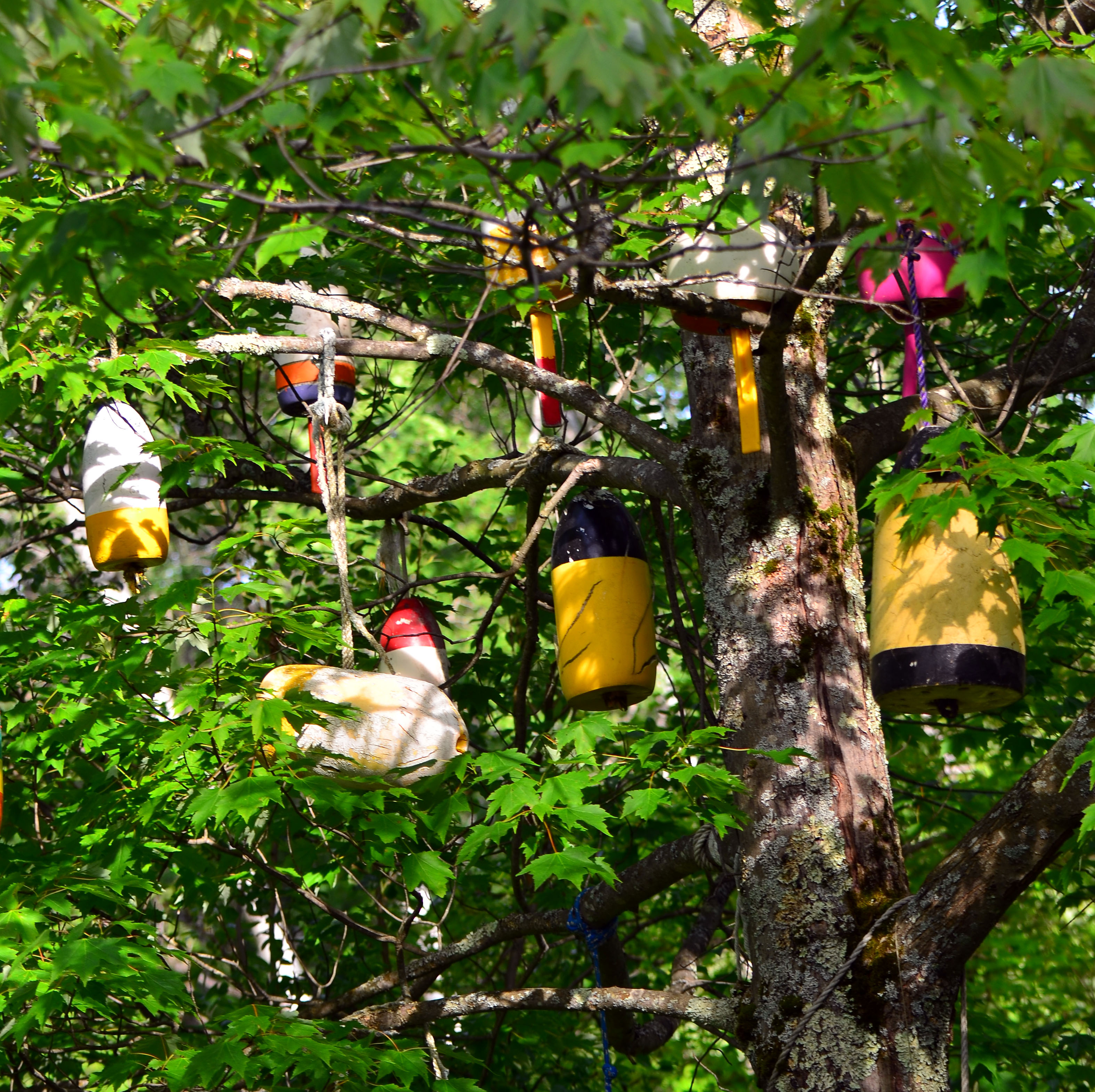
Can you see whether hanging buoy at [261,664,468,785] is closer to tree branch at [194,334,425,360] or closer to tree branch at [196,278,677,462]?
tree branch at [194,334,425,360]

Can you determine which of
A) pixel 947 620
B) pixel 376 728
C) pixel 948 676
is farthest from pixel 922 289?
pixel 376 728

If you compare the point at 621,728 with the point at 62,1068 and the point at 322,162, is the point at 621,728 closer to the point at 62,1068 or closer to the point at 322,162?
the point at 322,162

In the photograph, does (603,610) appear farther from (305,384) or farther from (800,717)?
(305,384)

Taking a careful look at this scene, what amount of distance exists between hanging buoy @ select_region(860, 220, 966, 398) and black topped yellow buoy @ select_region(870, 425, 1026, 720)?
561 mm

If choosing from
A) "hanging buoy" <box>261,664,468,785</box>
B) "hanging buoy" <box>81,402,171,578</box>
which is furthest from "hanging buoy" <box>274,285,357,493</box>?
"hanging buoy" <box>261,664,468,785</box>

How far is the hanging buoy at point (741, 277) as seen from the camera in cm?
258

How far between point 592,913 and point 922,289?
6.01 feet

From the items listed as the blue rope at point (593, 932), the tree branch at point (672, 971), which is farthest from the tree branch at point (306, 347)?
the tree branch at point (672, 971)

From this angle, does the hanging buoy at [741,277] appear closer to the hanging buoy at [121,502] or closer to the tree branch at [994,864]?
the tree branch at [994,864]

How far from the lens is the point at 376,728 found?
2408 millimetres

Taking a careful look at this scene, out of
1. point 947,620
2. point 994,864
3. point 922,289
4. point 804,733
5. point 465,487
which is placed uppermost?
point 922,289

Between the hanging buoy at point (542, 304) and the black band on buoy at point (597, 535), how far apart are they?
12.9 inches

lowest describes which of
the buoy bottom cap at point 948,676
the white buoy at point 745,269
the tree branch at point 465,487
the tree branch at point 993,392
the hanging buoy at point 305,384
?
the buoy bottom cap at point 948,676

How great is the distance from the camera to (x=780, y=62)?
9.71ft
